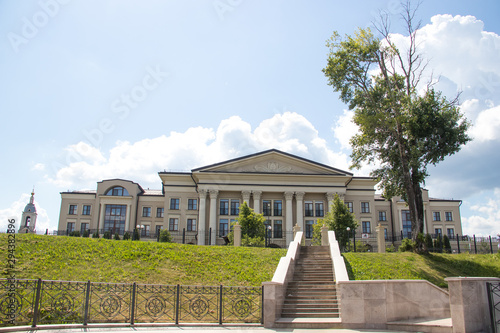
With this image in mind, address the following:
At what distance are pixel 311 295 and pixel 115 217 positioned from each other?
154 feet

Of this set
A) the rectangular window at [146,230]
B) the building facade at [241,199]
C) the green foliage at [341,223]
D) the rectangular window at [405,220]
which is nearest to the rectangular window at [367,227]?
the building facade at [241,199]

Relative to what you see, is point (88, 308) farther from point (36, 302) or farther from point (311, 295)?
point (311, 295)

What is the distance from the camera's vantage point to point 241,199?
5259cm

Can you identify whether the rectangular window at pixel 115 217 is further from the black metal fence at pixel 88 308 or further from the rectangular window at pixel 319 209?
the black metal fence at pixel 88 308

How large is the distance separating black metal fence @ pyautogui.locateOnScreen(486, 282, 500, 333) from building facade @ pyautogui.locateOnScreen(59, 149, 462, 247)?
38564 mm

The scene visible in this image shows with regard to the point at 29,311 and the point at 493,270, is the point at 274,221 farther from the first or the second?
the point at 29,311

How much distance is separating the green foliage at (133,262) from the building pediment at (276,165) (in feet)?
94.2

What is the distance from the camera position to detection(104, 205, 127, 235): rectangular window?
56469 millimetres

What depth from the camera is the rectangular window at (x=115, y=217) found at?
185ft

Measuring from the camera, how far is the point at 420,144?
27.1m

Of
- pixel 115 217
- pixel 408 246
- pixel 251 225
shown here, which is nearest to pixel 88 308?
pixel 408 246

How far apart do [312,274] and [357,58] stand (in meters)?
18.4

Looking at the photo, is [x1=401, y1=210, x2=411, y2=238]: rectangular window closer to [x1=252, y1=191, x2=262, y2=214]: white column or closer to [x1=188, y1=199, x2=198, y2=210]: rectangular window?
[x1=252, y1=191, x2=262, y2=214]: white column

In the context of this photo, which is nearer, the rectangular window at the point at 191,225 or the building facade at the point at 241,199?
the building facade at the point at 241,199
